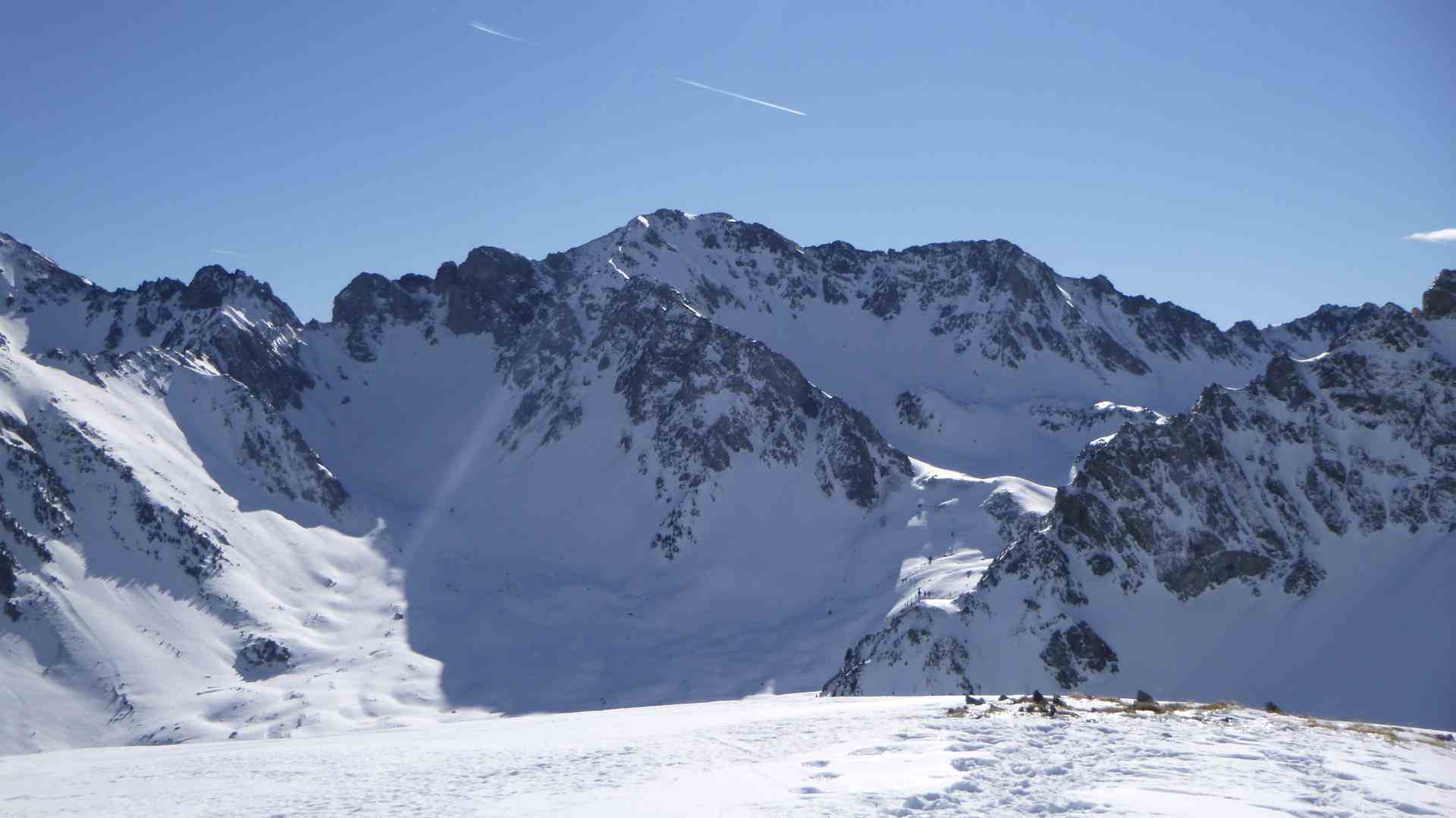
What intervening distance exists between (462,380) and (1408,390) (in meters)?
140

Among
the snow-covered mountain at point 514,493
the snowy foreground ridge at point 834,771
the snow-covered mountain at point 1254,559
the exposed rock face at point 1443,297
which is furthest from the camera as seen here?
the snow-covered mountain at point 514,493

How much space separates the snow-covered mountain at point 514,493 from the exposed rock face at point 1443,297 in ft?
7.12

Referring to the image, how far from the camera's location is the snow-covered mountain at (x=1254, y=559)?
7188 cm

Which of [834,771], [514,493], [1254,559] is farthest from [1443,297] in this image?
[514,493]

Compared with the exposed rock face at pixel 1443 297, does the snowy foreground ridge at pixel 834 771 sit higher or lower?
lower

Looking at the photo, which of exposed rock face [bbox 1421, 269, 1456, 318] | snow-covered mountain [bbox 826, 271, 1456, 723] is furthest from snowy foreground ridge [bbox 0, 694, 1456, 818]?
exposed rock face [bbox 1421, 269, 1456, 318]

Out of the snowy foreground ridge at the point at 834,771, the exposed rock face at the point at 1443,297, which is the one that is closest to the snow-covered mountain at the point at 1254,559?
the exposed rock face at the point at 1443,297

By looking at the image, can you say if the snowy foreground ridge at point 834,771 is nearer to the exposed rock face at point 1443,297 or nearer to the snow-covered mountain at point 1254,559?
the snow-covered mountain at point 1254,559

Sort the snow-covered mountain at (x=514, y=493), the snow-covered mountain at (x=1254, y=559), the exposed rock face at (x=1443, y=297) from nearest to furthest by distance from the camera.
Result: the snow-covered mountain at (x=1254, y=559) → the exposed rock face at (x=1443, y=297) → the snow-covered mountain at (x=514, y=493)

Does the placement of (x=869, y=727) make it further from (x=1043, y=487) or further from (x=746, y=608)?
(x=1043, y=487)

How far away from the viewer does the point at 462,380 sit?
18338cm

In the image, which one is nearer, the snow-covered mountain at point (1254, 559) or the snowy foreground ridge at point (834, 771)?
the snowy foreground ridge at point (834, 771)

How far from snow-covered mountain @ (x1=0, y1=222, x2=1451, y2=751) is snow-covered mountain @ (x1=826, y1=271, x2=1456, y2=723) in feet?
1.82

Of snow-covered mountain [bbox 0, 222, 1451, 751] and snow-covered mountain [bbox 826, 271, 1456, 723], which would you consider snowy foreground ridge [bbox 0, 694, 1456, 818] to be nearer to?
snow-covered mountain [bbox 826, 271, 1456, 723]
